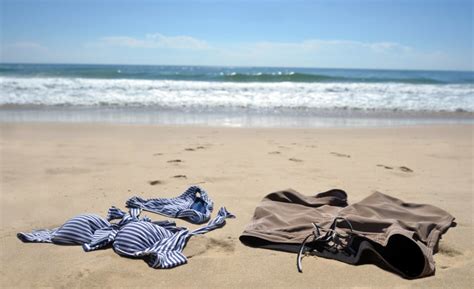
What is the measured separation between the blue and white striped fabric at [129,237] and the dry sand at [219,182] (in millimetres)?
72

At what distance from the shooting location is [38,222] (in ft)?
11.5

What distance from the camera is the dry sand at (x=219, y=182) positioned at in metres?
2.69

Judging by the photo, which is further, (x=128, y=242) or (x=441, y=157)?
(x=441, y=157)

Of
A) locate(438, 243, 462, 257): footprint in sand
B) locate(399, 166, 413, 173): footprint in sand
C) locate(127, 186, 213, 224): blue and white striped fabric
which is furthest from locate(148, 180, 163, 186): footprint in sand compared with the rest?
locate(399, 166, 413, 173): footprint in sand

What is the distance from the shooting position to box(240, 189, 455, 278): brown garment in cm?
285

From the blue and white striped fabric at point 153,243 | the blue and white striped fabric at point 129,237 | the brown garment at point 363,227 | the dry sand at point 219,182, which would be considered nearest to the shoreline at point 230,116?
the dry sand at point 219,182

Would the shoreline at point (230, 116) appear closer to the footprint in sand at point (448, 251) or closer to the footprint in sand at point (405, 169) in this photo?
the footprint in sand at point (405, 169)

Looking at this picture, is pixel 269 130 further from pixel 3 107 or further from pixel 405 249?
pixel 3 107

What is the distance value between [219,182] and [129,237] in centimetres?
188

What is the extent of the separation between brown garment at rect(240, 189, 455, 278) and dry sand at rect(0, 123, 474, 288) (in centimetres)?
10

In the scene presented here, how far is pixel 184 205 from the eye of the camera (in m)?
3.92

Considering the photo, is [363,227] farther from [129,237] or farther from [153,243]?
[129,237]

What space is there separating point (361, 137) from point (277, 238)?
17.3 ft

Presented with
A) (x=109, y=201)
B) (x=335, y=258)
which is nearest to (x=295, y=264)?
(x=335, y=258)
